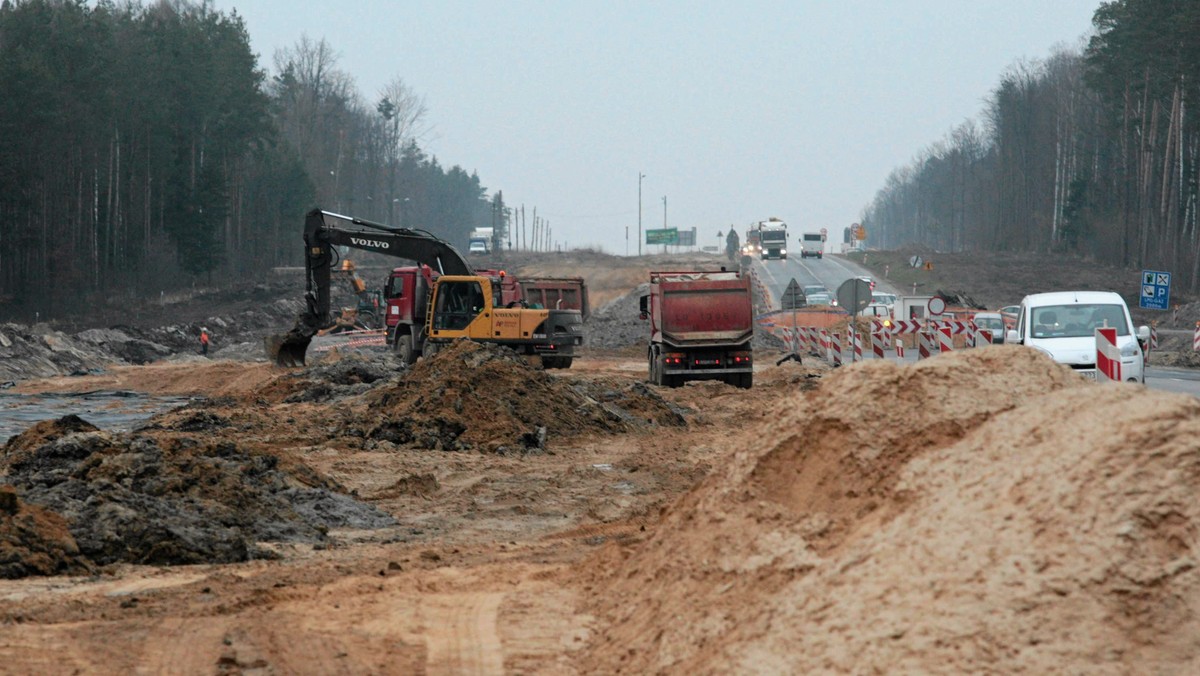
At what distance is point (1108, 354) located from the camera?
643 inches

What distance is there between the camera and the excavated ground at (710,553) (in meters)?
5.69

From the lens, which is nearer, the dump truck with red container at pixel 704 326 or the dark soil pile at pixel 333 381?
the dark soil pile at pixel 333 381

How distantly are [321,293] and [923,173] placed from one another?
174009 millimetres

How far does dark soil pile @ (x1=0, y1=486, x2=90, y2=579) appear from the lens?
9.66 meters

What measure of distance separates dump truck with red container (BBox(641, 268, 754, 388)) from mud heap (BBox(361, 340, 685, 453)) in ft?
18.0

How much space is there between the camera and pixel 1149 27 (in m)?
61.6

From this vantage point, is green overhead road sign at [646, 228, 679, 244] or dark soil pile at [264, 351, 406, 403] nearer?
dark soil pile at [264, 351, 406, 403]

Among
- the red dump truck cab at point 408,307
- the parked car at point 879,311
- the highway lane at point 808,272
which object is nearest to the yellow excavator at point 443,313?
the red dump truck cab at point 408,307

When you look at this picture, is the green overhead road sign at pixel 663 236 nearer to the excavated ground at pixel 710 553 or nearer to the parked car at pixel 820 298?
the parked car at pixel 820 298

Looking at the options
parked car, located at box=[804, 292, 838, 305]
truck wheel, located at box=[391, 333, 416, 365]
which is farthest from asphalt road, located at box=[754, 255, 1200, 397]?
truck wheel, located at box=[391, 333, 416, 365]

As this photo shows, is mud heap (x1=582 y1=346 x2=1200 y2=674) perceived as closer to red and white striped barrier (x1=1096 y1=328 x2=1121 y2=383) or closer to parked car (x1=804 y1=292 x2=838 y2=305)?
red and white striped barrier (x1=1096 y1=328 x2=1121 y2=383)

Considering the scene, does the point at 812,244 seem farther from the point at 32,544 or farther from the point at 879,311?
the point at 32,544

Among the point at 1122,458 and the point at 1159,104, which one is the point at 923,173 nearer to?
the point at 1159,104

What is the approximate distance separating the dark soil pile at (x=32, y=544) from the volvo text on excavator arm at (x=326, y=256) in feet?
68.1
